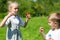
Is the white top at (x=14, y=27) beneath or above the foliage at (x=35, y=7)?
above

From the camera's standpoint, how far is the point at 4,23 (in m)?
5.45

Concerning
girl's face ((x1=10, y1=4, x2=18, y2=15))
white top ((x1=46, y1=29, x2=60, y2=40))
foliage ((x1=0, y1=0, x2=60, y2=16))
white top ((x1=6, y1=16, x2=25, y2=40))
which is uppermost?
girl's face ((x1=10, y1=4, x2=18, y2=15))

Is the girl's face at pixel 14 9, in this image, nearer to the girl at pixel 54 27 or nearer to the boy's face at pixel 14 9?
the boy's face at pixel 14 9

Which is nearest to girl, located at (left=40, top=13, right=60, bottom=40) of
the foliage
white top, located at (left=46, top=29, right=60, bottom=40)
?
white top, located at (left=46, top=29, right=60, bottom=40)

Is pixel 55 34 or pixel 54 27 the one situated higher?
pixel 54 27

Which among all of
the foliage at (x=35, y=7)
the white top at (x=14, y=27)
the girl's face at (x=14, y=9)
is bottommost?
the foliage at (x=35, y=7)

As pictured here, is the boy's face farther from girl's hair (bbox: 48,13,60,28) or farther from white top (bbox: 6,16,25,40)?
girl's hair (bbox: 48,13,60,28)

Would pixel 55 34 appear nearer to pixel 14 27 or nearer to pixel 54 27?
pixel 54 27

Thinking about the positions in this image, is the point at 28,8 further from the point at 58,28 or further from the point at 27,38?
the point at 58,28

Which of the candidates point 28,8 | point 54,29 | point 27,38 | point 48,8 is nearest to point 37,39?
point 27,38

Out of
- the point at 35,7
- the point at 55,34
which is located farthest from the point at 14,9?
the point at 35,7

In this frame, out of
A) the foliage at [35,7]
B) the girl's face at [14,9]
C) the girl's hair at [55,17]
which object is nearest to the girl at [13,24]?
the girl's face at [14,9]

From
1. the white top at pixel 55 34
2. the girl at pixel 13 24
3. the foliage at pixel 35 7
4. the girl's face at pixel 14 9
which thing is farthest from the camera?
the foliage at pixel 35 7

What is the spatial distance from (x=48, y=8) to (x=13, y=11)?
43.8 metres
